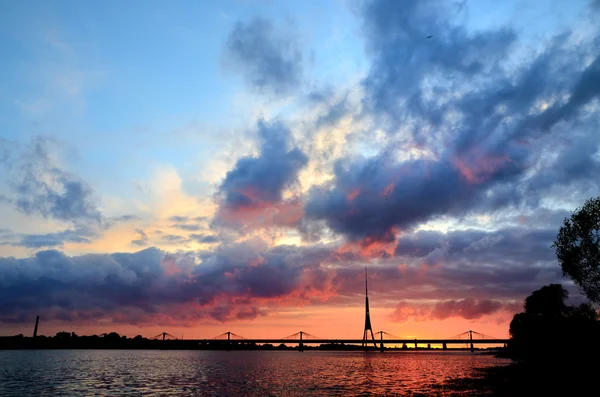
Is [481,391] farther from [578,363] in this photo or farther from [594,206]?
[594,206]

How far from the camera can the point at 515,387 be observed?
188 feet

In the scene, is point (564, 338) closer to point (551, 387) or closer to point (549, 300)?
point (551, 387)

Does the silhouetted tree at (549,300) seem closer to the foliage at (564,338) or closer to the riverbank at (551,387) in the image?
the foliage at (564,338)

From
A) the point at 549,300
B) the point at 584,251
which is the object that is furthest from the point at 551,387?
the point at 549,300

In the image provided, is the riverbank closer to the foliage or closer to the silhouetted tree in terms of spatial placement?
the foliage

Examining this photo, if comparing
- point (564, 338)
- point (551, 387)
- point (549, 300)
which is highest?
point (549, 300)

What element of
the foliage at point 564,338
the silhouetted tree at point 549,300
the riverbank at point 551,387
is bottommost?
the riverbank at point 551,387

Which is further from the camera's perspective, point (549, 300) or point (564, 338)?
point (549, 300)

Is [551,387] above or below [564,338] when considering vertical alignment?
below

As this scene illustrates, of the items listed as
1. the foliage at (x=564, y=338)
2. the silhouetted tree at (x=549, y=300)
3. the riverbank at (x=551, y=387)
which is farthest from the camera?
the silhouetted tree at (x=549, y=300)

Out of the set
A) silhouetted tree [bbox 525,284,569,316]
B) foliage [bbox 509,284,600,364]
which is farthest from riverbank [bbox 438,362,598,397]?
silhouetted tree [bbox 525,284,569,316]

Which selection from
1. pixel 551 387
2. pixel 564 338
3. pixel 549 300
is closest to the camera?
pixel 551 387

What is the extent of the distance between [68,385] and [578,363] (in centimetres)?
8639

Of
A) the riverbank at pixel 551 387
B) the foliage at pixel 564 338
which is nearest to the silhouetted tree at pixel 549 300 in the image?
the foliage at pixel 564 338
